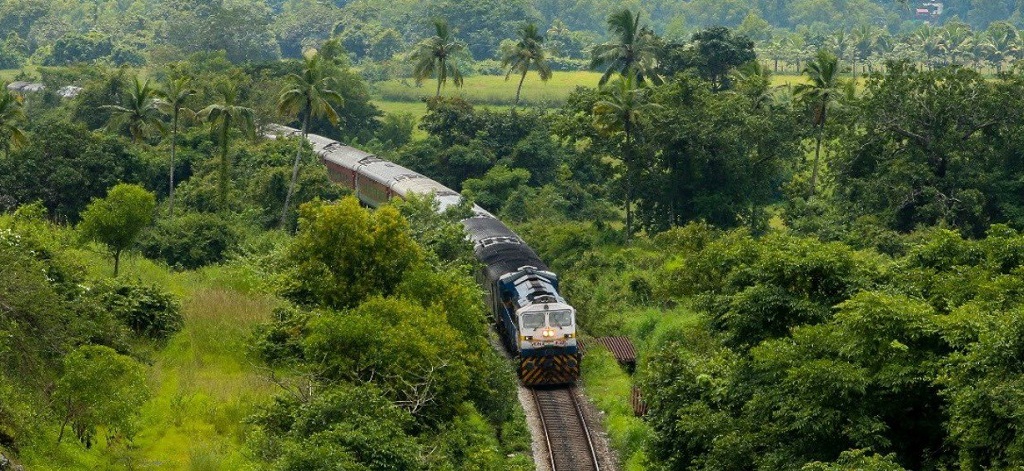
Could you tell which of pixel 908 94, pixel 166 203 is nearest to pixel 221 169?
pixel 166 203

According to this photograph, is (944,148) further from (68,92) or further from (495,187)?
(68,92)

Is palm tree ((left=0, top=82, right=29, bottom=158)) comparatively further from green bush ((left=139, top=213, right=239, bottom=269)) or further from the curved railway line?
the curved railway line

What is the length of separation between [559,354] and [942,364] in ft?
46.6

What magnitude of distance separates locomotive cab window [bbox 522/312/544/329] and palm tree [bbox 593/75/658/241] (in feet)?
61.2

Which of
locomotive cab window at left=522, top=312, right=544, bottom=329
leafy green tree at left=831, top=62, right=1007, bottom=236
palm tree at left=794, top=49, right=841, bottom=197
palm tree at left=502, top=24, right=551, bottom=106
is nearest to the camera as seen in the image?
locomotive cab window at left=522, top=312, right=544, bottom=329

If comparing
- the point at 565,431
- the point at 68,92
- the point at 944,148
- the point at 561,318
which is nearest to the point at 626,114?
the point at 944,148

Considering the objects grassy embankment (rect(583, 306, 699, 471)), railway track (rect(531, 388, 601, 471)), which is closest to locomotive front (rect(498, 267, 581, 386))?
railway track (rect(531, 388, 601, 471))

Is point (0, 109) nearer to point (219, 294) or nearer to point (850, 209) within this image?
point (219, 294)

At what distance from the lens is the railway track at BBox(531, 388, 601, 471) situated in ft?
93.5

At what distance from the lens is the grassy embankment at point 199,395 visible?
22547 millimetres

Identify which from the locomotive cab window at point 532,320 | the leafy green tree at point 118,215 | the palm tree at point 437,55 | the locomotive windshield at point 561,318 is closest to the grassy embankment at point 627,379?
the locomotive windshield at point 561,318

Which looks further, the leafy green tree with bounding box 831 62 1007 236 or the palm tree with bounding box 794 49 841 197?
the palm tree with bounding box 794 49 841 197

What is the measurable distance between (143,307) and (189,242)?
1317 centimetres

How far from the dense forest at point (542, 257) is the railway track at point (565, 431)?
2.40 ft
